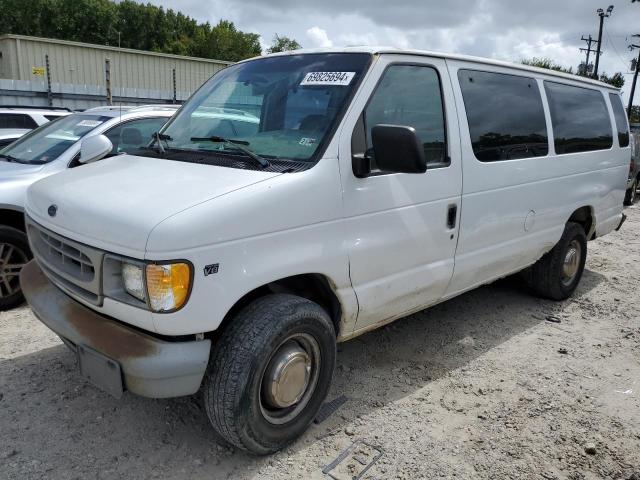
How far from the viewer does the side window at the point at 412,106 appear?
123 inches

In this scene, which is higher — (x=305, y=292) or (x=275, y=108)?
(x=275, y=108)

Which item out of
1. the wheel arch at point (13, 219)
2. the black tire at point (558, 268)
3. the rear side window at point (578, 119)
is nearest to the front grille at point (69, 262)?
the wheel arch at point (13, 219)

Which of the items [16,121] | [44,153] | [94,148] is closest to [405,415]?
[94,148]

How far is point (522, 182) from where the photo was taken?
167 inches

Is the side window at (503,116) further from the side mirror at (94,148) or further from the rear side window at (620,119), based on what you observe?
the side mirror at (94,148)

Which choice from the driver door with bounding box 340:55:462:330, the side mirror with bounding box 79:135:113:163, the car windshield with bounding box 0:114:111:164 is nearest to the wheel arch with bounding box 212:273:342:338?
the driver door with bounding box 340:55:462:330

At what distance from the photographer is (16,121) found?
34.8 feet

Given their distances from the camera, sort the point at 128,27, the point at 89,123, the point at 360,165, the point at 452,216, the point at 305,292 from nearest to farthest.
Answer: the point at 360,165, the point at 305,292, the point at 452,216, the point at 89,123, the point at 128,27

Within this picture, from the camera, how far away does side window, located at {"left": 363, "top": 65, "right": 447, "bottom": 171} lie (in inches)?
123

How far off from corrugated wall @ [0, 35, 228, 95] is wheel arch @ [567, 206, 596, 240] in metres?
21.0

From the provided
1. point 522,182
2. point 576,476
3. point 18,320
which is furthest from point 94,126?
point 576,476

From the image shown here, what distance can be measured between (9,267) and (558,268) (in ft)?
16.4

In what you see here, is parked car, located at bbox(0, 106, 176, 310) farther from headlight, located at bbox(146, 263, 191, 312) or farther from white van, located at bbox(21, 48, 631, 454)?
headlight, located at bbox(146, 263, 191, 312)

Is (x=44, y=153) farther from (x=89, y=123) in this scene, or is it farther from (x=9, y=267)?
(x=9, y=267)
